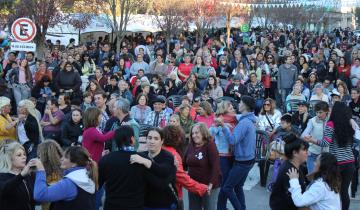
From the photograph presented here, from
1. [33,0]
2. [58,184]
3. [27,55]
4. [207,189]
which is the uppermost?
[33,0]

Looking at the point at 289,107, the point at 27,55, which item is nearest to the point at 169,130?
the point at 289,107

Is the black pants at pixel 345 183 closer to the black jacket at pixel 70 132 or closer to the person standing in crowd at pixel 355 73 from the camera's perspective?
the black jacket at pixel 70 132

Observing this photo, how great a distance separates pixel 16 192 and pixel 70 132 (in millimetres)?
3781

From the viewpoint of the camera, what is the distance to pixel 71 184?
17.0ft

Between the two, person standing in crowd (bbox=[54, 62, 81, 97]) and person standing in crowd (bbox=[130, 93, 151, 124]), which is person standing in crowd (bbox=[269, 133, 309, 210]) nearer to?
person standing in crowd (bbox=[130, 93, 151, 124])

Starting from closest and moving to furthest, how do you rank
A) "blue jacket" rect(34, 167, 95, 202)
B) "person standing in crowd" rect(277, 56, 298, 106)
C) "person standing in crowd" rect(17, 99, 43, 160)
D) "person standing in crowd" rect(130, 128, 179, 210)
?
1. "blue jacket" rect(34, 167, 95, 202)
2. "person standing in crowd" rect(130, 128, 179, 210)
3. "person standing in crowd" rect(17, 99, 43, 160)
4. "person standing in crowd" rect(277, 56, 298, 106)

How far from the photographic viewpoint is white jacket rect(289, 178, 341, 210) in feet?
17.5

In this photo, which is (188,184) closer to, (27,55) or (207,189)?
(207,189)

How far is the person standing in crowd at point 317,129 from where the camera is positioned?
8641mm

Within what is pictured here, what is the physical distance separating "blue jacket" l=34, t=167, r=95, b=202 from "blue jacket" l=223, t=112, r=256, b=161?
9.90 feet

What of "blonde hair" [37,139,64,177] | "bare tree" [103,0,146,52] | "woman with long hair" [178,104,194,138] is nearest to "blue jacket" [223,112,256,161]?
"woman with long hair" [178,104,194,138]

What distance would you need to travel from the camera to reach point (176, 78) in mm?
16078

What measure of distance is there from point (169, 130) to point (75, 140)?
289 cm

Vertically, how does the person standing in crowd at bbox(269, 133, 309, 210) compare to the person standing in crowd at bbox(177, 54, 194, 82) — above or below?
below
